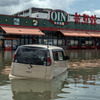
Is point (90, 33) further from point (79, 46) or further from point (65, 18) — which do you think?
point (65, 18)

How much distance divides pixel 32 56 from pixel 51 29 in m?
36.4

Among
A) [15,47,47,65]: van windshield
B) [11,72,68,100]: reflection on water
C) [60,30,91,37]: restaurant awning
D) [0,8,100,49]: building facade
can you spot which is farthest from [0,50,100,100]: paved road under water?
[60,30,91,37]: restaurant awning

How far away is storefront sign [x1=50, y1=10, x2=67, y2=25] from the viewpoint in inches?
1746

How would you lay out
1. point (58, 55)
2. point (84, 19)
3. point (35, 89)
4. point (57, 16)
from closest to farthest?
point (35, 89), point (58, 55), point (57, 16), point (84, 19)

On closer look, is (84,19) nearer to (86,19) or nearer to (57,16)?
(86,19)

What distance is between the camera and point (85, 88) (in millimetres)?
7996

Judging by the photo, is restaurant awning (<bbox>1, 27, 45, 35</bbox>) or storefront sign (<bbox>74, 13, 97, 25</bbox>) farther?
storefront sign (<bbox>74, 13, 97, 25</bbox>)

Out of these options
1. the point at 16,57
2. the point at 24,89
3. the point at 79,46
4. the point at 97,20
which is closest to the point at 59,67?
the point at 16,57

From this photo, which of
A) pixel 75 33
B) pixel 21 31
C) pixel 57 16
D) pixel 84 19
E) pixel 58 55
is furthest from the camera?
pixel 84 19

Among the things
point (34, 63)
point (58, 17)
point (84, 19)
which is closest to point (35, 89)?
point (34, 63)

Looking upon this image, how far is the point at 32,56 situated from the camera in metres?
8.76

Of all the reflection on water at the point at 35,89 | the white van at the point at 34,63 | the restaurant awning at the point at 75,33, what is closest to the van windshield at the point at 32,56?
the white van at the point at 34,63

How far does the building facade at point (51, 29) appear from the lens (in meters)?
39.6

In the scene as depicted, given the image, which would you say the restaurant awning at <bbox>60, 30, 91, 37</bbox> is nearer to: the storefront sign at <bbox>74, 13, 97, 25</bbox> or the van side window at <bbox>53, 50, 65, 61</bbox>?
the storefront sign at <bbox>74, 13, 97, 25</bbox>
